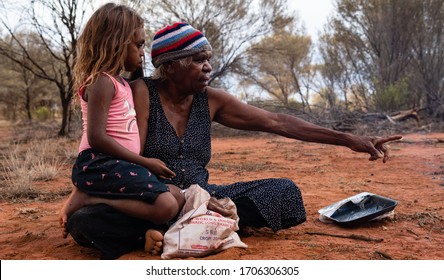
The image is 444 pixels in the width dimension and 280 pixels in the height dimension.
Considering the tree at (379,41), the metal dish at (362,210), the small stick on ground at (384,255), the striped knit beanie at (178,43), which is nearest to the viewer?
the small stick on ground at (384,255)

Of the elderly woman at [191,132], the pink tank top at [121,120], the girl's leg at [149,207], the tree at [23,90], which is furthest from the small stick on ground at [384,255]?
the tree at [23,90]

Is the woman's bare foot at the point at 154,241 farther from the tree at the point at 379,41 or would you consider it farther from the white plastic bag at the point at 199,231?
the tree at the point at 379,41

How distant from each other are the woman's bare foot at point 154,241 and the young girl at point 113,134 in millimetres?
64

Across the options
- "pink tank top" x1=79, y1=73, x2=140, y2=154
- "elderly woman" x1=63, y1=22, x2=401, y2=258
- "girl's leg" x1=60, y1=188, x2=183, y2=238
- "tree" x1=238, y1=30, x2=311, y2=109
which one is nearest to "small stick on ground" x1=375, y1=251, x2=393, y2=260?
"elderly woman" x1=63, y1=22, x2=401, y2=258

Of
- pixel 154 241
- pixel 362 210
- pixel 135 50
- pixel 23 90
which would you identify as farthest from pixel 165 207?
pixel 23 90

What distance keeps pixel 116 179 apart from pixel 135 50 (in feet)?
2.41

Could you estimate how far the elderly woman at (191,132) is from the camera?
9.59 ft

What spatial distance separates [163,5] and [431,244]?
43.7 feet

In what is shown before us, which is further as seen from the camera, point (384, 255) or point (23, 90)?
point (23, 90)

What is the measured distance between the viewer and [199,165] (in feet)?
10.2

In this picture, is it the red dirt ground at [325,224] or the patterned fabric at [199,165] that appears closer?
the red dirt ground at [325,224]

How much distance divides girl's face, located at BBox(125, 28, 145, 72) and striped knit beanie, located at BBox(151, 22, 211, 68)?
153 millimetres

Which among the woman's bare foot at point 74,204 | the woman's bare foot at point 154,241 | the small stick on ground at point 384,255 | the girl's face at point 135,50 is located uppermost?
the girl's face at point 135,50

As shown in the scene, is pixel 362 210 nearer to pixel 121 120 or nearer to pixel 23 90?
pixel 121 120
